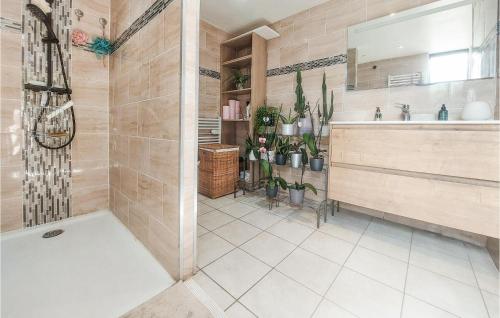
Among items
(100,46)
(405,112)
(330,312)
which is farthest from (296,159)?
(100,46)

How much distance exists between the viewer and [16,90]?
1.50 meters

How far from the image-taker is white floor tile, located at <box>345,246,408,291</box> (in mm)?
1134

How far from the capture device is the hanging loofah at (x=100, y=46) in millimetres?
1773

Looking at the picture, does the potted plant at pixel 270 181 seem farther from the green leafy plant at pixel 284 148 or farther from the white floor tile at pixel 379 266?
the white floor tile at pixel 379 266

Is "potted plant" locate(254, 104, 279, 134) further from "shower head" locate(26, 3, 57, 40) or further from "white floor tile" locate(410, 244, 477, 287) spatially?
"shower head" locate(26, 3, 57, 40)

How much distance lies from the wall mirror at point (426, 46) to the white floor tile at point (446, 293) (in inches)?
56.9

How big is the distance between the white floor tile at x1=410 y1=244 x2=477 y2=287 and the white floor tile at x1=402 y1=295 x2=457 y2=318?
1.19 feet

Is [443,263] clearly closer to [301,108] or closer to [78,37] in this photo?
[301,108]

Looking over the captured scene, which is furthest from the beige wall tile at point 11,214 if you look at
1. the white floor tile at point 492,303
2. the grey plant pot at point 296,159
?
the white floor tile at point 492,303

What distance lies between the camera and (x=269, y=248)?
4.63ft

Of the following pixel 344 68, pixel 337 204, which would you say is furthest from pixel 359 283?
pixel 344 68

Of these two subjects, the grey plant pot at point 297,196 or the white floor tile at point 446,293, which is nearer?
the white floor tile at point 446,293

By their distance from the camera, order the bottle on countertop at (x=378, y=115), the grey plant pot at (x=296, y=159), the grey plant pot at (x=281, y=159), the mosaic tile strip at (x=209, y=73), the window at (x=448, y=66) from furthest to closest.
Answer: the mosaic tile strip at (x=209, y=73), the grey plant pot at (x=281, y=159), the grey plant pot at (x=296, y=159), the bottle on countertop at (x=378, y=115), the window at (x=448, y=66)

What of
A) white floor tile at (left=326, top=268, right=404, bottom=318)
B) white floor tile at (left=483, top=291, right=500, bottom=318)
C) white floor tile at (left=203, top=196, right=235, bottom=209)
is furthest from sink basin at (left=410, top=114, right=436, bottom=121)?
white floor tile at (left=203, top=196, right=235, bottom=209)
